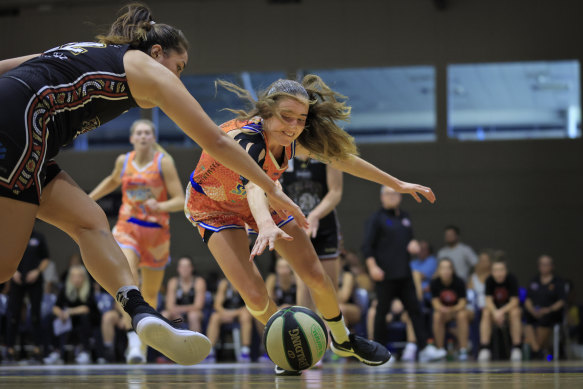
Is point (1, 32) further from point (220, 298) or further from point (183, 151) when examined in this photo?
point (220, 298)

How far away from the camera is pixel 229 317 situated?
9852mm

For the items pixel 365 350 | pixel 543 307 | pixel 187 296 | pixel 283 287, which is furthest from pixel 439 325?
pixel 365 350

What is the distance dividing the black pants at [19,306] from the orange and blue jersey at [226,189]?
639 cm

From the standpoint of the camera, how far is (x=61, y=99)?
2.85 m

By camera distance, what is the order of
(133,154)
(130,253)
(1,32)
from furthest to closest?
(1,32) → (133,154) → (130,253)

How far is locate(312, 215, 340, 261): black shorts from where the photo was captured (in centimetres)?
583

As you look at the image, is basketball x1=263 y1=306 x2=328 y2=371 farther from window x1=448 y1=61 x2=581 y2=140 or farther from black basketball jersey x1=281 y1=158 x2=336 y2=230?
window x1=448 y1=61 x2=581 y2=140

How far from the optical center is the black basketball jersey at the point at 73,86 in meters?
2.81

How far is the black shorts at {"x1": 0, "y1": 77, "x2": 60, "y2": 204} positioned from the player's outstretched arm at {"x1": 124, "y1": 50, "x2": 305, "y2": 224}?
0.36m

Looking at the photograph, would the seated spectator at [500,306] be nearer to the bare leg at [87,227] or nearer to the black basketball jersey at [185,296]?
the black basketball jersey at [185,296]

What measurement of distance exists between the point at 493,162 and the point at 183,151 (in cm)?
574

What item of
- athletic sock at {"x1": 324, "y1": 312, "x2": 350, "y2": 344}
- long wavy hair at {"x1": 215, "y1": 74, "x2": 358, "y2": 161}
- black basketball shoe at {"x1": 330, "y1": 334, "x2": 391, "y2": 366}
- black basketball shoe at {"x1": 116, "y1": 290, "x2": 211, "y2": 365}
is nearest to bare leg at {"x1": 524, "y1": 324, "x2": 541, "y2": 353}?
black basketball shoe at {"x1": 330, "y1": 334, "x2": 391, "y2": 366}

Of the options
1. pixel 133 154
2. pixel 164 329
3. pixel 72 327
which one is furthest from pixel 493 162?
pixel 164 329

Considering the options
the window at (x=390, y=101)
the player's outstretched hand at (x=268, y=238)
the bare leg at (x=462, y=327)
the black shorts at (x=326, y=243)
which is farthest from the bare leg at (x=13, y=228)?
the window at (x=390, y=101)
